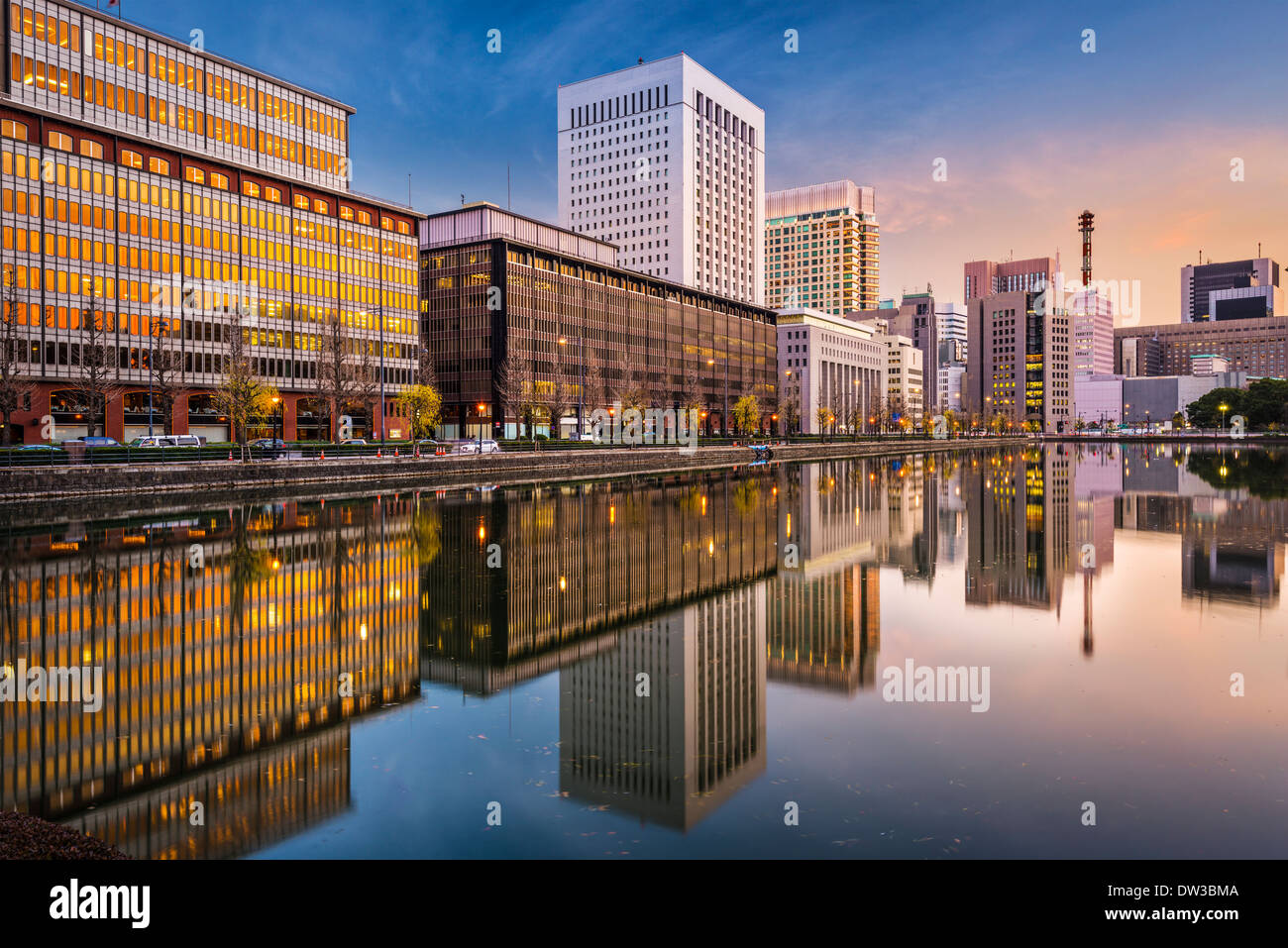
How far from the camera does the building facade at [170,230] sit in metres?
67.4

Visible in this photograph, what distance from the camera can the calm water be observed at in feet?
27.7

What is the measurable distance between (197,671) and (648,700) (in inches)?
309

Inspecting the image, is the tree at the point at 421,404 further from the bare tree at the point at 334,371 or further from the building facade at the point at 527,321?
the building facade at the point at 527,321

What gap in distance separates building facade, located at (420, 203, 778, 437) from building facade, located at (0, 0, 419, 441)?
1991 cm

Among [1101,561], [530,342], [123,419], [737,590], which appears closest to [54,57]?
[123,419]

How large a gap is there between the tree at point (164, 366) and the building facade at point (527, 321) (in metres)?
38.6

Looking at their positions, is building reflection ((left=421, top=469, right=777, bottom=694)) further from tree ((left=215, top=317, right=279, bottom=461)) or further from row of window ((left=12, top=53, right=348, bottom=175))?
row of window ((left=12, top=53, right=348, bottom=175))

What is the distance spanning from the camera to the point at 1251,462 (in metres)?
87.2

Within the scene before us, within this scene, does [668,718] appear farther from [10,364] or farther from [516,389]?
[516,389]

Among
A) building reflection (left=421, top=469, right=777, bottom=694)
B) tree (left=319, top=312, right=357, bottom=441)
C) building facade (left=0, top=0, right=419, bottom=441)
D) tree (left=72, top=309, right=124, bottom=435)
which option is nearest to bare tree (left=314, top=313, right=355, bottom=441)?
tree (left=319, top=312, right=357, bottom=441)

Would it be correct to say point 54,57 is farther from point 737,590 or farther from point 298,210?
point 737,590

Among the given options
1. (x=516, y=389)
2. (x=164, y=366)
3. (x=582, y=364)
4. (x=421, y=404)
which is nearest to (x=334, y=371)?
(x=421, y=404)

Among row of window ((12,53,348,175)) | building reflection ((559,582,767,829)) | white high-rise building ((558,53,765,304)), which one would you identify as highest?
white high-rise building ((558,53,765,304))

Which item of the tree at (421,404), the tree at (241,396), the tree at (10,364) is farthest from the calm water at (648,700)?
the tree at (421,404)
